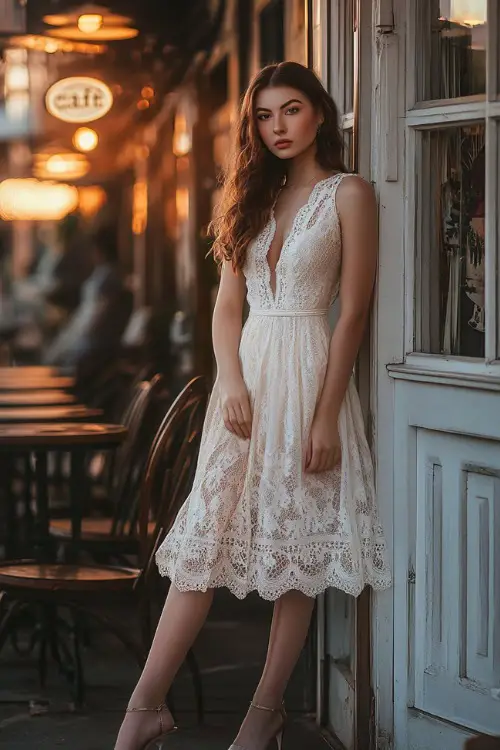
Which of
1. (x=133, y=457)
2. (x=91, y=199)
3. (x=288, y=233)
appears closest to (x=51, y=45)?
(x=133, y=457)

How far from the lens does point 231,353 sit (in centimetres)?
274

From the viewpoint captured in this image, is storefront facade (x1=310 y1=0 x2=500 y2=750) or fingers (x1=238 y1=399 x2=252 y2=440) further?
fingers (x1=238 y1=399 x2=252 y2=440)

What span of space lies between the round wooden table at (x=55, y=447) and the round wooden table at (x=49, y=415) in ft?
0.34

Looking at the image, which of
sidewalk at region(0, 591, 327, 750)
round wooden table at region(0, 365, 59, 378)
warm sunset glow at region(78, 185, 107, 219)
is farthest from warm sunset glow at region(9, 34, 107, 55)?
warm sunset glow at region(78, 185, 107, 219)

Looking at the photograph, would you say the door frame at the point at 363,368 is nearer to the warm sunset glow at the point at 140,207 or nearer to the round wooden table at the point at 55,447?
the round wooden table at the point at 55,447

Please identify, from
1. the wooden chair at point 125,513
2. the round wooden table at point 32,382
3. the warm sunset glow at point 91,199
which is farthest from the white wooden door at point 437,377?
the warm sunset glow at point 91,199

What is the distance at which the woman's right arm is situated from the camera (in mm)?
2670

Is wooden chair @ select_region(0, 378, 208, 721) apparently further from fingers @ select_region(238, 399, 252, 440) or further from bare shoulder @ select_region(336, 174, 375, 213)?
bare shoulder @ select_region(336, 174, 375, 213)

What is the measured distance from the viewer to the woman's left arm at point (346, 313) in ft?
8.61

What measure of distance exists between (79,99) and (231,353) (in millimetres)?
5388

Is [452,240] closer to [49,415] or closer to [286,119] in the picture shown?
[286,119]

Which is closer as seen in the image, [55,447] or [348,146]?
[348,146]

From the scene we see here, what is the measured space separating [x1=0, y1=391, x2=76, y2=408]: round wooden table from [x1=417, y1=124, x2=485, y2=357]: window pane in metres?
2.43

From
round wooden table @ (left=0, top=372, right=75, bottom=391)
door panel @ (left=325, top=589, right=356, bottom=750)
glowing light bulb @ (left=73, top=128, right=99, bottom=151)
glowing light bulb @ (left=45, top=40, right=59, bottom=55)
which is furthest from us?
glowing light bulb @ (left=73, top=128, right=99, bottom=151)
